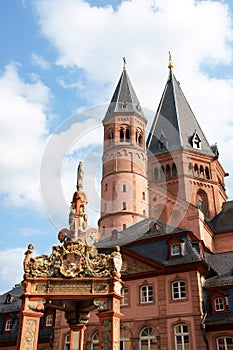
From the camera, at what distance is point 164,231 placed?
31156 millimetres

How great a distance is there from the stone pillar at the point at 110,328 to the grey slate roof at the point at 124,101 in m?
47.0

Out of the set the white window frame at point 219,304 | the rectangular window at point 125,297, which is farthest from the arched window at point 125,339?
the white window frame at point 219,304

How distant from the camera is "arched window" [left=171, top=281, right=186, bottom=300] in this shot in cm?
2611

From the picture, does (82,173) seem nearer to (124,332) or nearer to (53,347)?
(124,332)

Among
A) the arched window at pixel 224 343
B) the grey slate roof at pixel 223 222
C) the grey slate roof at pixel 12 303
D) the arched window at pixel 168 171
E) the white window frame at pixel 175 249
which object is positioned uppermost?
the arched window at pixel 168 171

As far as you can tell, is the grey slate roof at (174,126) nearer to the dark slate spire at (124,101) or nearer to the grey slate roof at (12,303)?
the dark slate spire at (124,101)

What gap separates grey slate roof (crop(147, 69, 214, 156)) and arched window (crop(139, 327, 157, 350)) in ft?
93.0

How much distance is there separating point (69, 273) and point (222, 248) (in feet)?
107

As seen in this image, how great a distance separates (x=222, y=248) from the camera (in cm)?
4378

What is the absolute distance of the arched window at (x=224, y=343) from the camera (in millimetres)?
24020

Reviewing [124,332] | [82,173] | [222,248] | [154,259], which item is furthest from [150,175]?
[82,173]

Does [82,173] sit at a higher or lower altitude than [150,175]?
lower

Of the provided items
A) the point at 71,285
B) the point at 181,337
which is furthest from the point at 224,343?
the point at 71,285

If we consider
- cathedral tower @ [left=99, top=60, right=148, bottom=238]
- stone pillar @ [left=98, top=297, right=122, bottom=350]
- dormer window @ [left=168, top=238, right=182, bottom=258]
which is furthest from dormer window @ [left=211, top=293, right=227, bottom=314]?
cathedral tower @ [left=99, top=60, right=148, bottom=238]
